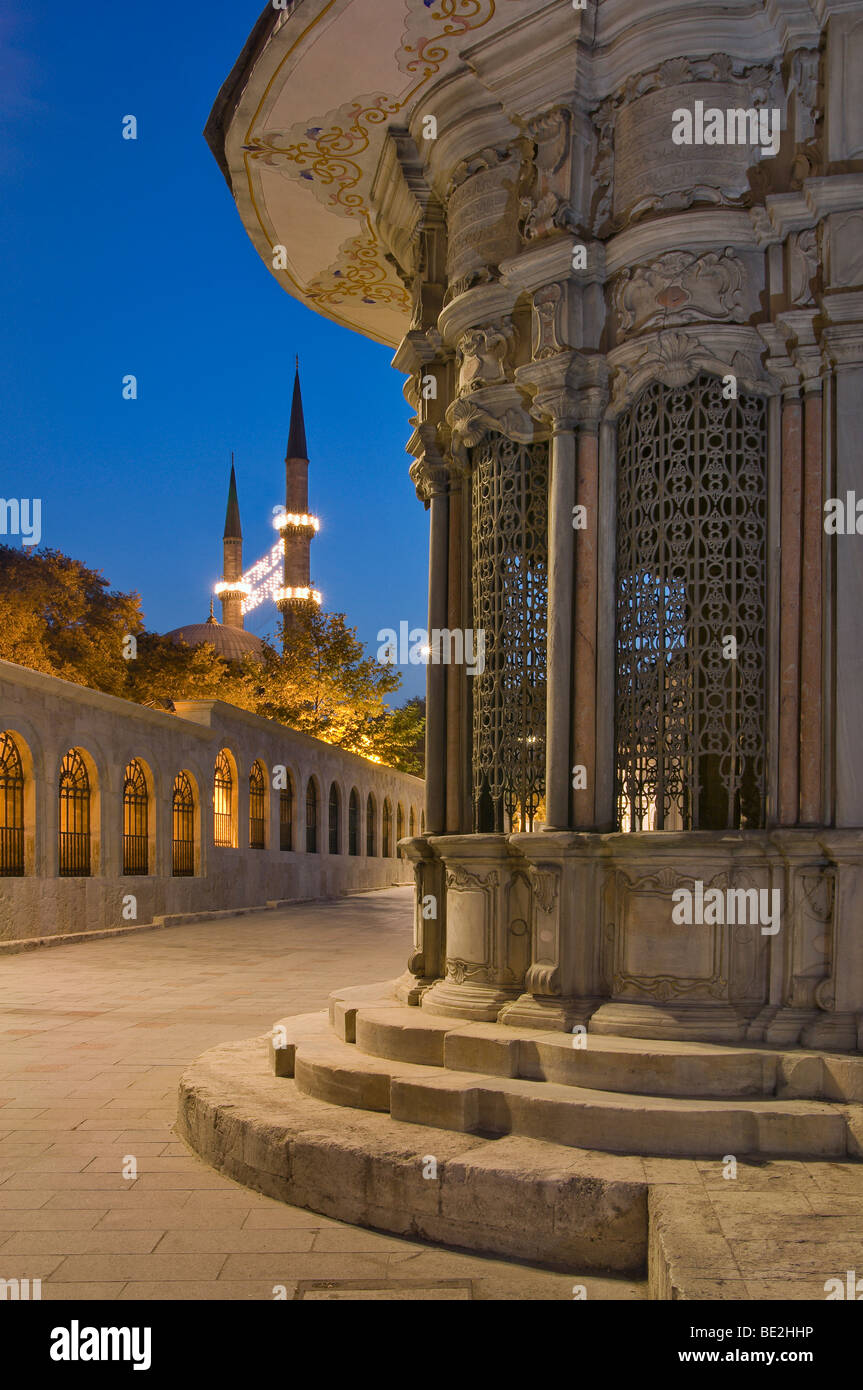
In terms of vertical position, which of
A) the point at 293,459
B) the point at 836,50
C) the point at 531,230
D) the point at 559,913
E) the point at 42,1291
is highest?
the point at 293,459

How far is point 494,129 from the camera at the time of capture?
739 cm

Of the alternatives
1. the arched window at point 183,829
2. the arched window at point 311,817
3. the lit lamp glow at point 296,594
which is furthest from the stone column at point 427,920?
the lit lamp glow at point 296,594

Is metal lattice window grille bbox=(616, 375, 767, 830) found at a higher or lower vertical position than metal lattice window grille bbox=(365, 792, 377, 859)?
higher

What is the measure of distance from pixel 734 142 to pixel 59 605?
35504 mm

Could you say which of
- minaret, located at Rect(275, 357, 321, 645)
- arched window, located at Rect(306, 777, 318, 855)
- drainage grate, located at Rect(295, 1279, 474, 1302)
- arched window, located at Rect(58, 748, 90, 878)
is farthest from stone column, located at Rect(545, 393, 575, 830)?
minaret, located at Rect(275, 357, 321, 645)

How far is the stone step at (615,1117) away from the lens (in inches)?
206

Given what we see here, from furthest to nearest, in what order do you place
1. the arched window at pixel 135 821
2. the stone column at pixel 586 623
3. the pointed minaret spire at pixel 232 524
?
the pointed minaret spire at pixel 232 524 → the arched window at pixel 135 821 → the stone column at pixel 586 623

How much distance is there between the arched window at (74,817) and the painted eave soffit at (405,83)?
40.6 feet

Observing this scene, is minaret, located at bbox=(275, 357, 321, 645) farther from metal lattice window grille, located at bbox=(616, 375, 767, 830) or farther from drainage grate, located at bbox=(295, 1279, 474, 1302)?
drainage grate, located at bbox=(295, 1279, 474, 1302)

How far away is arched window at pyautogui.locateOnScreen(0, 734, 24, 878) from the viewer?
18.3m

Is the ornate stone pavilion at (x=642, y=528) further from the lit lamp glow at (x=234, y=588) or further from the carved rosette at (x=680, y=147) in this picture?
the lit lamp glow at (x=234, y=588)

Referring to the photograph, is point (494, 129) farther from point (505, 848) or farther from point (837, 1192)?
point (837, 1192)

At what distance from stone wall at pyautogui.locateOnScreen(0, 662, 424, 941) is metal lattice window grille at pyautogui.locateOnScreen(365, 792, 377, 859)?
5730 millimetres

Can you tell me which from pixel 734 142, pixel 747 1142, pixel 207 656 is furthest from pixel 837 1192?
pixel 207 656
